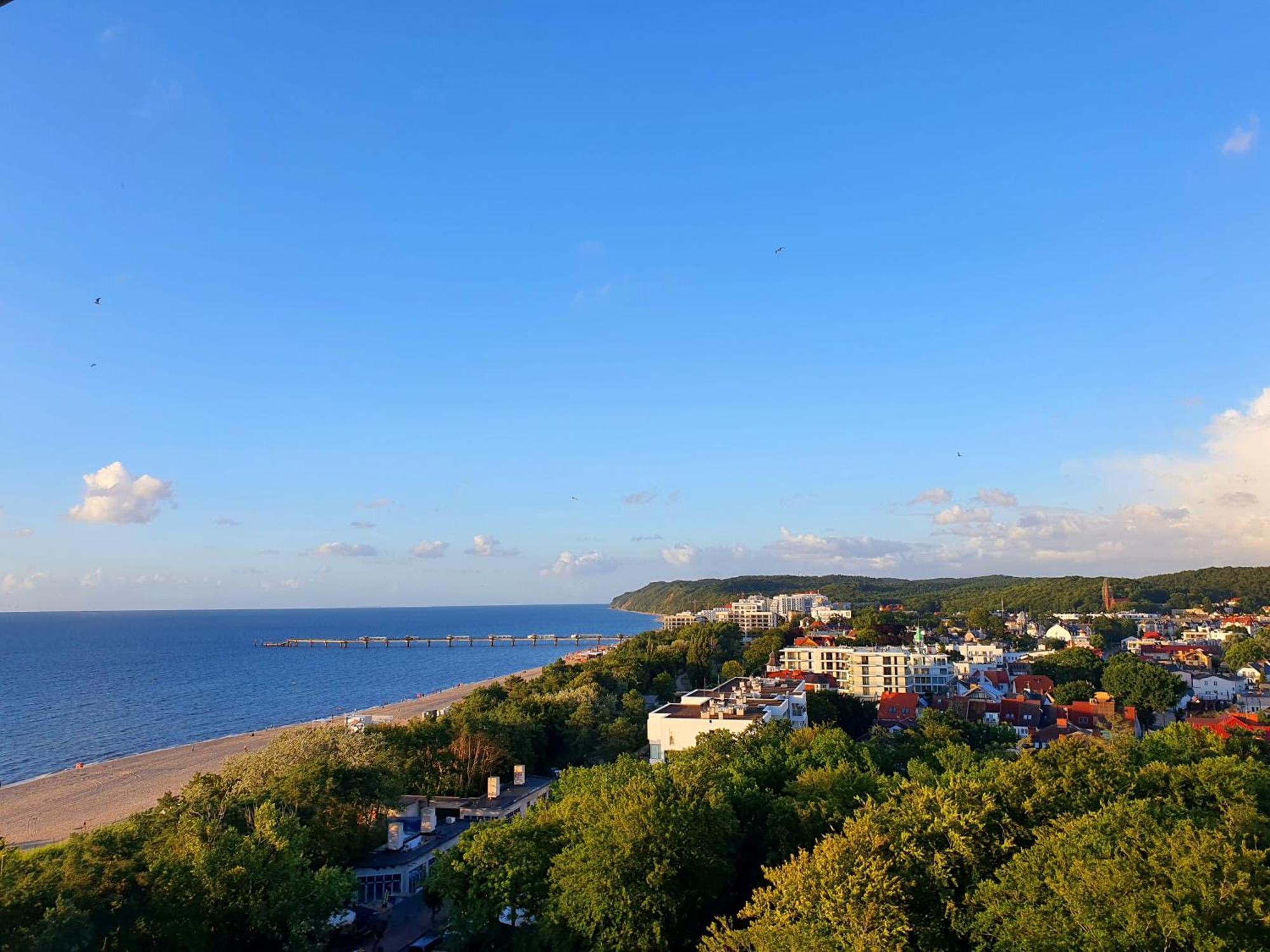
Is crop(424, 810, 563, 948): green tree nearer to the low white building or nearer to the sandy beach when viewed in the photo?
the sandy beach

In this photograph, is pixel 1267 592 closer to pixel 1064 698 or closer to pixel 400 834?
pixel 1064 698

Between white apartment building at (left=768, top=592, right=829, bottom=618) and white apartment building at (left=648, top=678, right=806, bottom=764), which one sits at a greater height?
white apartment building at (left=648, top=678, right=806, bottom=764)

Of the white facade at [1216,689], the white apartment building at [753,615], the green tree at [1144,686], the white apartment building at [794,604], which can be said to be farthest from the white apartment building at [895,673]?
the white apartment building at [794,604]

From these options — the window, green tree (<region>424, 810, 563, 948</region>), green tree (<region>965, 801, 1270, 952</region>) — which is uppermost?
green tree (<region>965, 801, 1270, 952</region>)

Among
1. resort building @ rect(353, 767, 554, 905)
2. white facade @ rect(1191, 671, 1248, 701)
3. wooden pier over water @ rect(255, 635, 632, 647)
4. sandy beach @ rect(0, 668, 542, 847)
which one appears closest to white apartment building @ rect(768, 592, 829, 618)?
wooden pier over water @ rect(255, 635, 632, 647)

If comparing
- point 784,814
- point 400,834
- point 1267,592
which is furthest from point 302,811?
point 1267,592

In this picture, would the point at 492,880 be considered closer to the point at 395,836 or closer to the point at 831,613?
the point at 395,836

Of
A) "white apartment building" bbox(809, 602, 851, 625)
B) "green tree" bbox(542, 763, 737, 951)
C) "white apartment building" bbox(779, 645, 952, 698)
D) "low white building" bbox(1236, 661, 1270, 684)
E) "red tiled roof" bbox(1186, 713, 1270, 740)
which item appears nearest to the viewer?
"green tree" bbox(542, 763, 737, 951)

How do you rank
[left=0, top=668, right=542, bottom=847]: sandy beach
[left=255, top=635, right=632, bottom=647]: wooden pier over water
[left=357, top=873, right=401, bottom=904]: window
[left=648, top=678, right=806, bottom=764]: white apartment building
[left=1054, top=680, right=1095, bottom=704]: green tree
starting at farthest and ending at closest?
[left=255, top=635, right=632, bottom=647]: wooden pier over water
[left=1054, top=680, right=1095, bottom=704]: green tree
[left=648, top=678, right=806, bottom=764]: white apartment building
[left=0, top=668, right=542, bottom=847]: sandy beach
[left=357, top=873, right=401, bottom=904]: window
